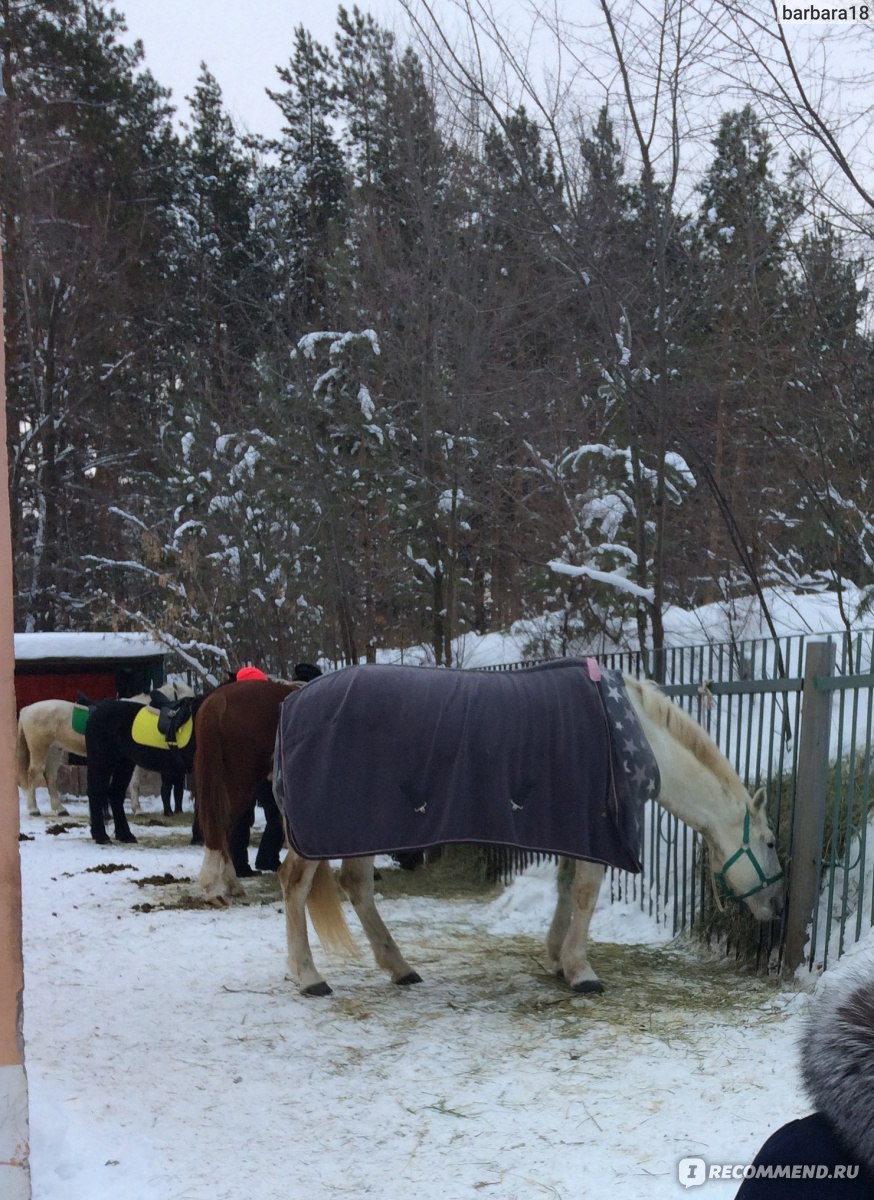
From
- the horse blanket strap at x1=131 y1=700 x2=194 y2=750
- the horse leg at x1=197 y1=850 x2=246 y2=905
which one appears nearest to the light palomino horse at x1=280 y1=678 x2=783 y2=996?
the horse leg at x1=197 y1=850 x2=246 y2=905

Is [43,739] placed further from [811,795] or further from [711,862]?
[811,795]

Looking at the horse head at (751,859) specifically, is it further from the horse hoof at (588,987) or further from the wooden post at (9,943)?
the wooden post at (9,943)

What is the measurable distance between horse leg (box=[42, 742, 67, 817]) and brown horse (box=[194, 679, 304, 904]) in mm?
5578

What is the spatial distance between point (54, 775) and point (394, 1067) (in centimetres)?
911

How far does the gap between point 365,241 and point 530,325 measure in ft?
14.1

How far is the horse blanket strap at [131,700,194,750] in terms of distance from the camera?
30.4 ft

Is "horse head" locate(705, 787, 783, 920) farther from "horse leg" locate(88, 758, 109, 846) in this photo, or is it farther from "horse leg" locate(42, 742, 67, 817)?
"horse leg" locate(42, 742, 67, 817)

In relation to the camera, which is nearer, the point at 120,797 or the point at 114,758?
the point at 114,758

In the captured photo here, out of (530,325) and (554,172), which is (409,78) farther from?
(554,172)

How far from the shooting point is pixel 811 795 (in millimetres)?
4926

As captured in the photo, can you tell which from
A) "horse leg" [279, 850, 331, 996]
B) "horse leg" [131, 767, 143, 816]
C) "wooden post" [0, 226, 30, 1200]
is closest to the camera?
"wooden post" [0, 226, 30, 1200]

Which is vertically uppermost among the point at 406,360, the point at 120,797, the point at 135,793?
the point at 406,360

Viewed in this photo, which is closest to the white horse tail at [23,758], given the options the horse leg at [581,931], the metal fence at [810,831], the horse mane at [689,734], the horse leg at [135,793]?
the horse leg at [135,793]

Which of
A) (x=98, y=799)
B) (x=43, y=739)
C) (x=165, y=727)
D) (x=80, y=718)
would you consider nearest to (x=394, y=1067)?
(x=165, y=727)
